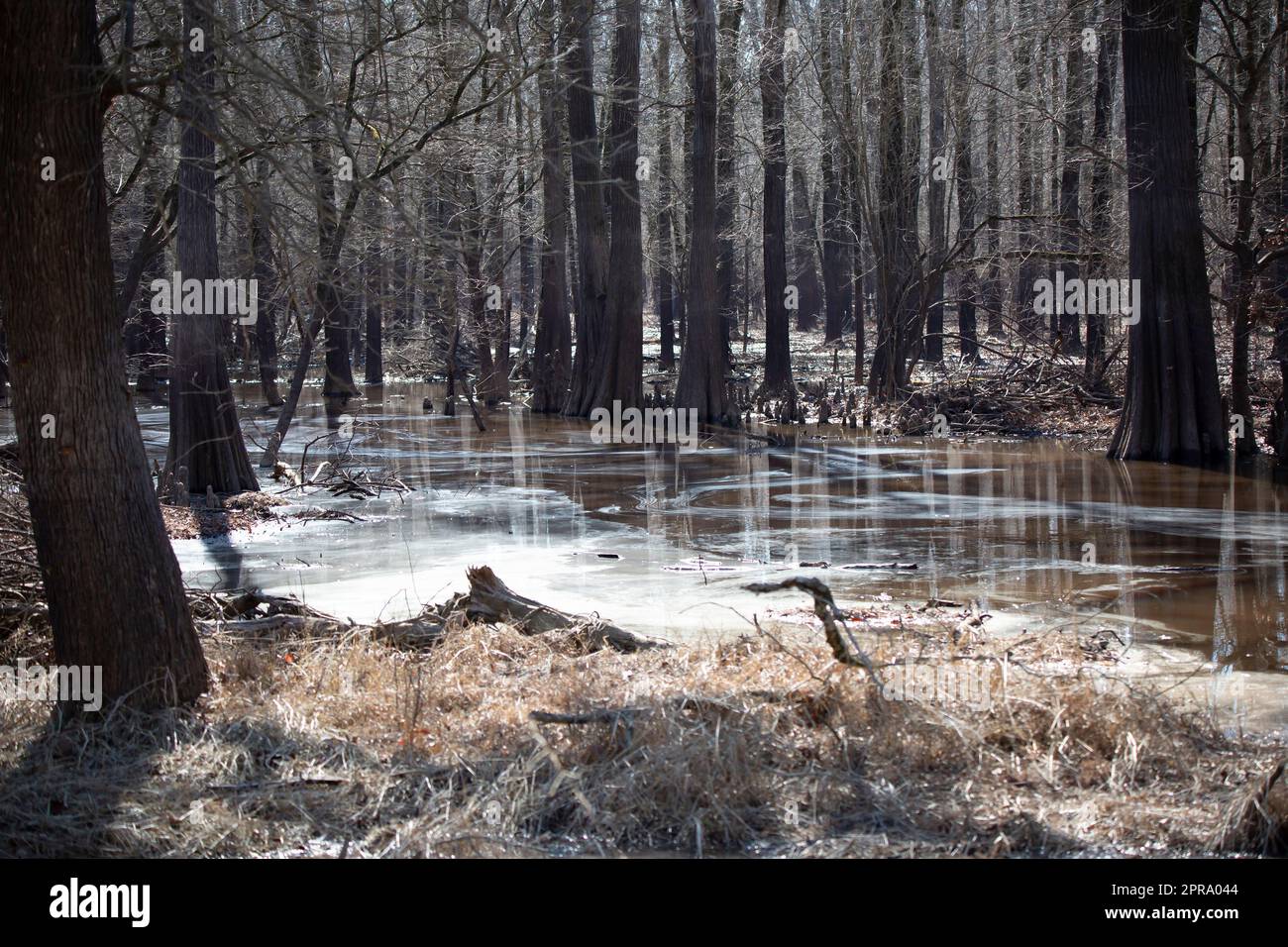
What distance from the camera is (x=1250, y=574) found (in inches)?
399

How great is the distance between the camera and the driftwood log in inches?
277

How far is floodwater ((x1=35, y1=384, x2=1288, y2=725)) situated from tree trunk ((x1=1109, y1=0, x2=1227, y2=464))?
96 centimetres

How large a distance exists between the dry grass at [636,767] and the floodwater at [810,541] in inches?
62.8

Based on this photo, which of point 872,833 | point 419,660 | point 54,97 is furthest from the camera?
point 419,660

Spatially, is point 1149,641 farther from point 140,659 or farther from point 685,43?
point 685,43

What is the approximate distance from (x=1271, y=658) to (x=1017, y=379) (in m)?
18.5

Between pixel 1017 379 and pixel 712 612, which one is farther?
pixel 1017 379

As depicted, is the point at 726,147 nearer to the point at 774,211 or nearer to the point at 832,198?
the point at 774,211

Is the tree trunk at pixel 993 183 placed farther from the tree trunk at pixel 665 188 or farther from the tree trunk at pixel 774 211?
the tree trunk at pixel 665 188

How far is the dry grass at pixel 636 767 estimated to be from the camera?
14.9 ft

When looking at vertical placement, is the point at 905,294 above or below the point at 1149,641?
above

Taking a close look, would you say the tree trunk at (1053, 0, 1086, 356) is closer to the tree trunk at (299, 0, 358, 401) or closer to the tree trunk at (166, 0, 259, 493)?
the tree trunk at (166, 0, 259, 493)

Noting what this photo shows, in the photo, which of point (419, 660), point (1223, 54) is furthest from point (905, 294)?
point (419, 660)

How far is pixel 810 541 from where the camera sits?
12023 mm
